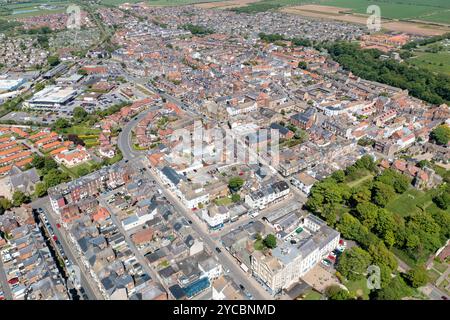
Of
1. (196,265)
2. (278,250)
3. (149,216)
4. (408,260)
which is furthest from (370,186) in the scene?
(149,216)

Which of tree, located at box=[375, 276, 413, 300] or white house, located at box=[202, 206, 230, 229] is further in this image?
white house, located at box=[202, 206, 230, 229]

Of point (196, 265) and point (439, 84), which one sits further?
point (439, 84)

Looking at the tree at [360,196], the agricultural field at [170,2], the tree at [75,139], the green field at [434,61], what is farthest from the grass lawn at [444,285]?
the agricultural field at [170,2]

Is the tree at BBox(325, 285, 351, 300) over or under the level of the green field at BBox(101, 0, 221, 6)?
under

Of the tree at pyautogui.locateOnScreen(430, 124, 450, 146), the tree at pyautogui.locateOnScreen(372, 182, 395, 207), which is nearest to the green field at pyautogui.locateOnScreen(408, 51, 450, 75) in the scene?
the tree at pyautogui.locateOnScreen(430, 124, 450, 146)

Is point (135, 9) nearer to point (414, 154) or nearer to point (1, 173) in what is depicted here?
point (1, 173)

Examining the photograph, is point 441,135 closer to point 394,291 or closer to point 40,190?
point 394,291

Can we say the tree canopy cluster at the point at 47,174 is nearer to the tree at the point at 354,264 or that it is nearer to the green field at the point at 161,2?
the tree at the point at 354,264

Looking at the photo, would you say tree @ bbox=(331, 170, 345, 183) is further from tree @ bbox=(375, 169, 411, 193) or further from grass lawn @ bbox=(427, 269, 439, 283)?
grass lawn @ bbox=(427, 269, 439, 283)
